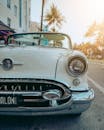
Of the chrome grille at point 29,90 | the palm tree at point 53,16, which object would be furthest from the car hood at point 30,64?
the palm tree at point 53,16

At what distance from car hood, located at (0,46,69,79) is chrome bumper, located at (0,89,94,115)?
1.37 feet

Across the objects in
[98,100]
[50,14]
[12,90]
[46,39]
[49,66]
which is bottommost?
[98,100]

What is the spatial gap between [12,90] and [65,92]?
2.27ft

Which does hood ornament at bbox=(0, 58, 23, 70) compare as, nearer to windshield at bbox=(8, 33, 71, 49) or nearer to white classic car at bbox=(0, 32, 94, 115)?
white classic car at bbox=(0, 32, 94, 115)

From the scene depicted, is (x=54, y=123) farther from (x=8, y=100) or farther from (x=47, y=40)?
(x=47, y=40)

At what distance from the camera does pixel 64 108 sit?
352 cm

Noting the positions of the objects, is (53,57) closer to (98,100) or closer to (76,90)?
(76,90)

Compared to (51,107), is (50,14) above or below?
above

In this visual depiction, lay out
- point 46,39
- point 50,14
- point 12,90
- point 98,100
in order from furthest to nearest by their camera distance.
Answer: point 50,14, point 98,100, point 46,39, point 12,90

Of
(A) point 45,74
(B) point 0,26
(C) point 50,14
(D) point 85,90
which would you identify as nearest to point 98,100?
(D) point 85,90

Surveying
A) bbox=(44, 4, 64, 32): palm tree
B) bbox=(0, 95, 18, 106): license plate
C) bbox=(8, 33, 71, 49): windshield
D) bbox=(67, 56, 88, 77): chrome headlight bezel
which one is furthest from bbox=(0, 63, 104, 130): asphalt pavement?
bbox=(44, 4, 64, 32): palm tree

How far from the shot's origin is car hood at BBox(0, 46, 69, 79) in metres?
3.63

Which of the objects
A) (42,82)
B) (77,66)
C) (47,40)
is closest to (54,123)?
(42,82)

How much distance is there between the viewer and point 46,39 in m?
5.44
